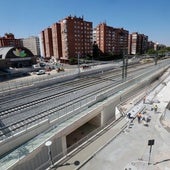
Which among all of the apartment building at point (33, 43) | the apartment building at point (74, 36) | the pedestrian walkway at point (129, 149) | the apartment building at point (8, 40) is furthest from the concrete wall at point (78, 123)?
the apartment building at point (33, 43)

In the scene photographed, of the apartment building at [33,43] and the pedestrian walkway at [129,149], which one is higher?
the apartment building at [33,43]

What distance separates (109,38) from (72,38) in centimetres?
2535

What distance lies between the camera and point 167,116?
14.3 metres

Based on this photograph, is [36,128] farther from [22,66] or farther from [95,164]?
[22,66]

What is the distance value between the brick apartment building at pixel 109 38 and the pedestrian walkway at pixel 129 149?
68.0 m

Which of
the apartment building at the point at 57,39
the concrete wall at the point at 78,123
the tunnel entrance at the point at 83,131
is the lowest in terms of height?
the tunnel entrance at the point at 83,131

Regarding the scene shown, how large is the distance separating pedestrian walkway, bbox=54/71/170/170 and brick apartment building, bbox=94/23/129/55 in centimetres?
6799

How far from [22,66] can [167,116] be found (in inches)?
1831

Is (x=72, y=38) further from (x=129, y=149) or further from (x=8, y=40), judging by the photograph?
(x=129, y=149)

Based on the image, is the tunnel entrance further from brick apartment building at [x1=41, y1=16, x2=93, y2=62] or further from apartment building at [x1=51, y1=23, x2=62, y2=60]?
apartment building at [x1=51, y1=23, x2=62, y2=60]

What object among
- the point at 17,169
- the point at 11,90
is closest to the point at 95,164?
the point at 17,169

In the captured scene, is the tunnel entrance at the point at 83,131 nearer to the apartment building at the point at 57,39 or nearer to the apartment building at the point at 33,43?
the apartment building at the point at 57,39

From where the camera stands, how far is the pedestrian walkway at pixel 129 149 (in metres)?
9.12

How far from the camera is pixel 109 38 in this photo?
264ft
